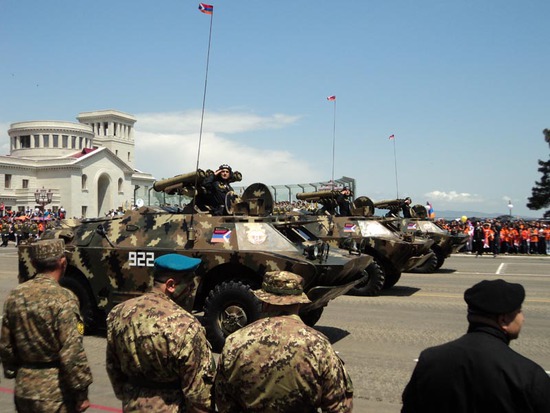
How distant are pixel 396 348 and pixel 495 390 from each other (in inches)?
227

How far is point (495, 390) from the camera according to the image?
2498 millimetres

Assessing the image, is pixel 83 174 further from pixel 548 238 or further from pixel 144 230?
pixel 144 230

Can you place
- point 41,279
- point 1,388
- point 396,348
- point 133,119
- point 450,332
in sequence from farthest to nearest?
point 133,119, point 450,332, point 396,348, point 1,388, point 41,279

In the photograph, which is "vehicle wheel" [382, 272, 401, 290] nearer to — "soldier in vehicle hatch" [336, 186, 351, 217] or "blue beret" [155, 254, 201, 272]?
"soldier in vehicle hatch" [336, 186, 351, 217]

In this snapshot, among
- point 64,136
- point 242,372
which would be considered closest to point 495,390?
point 242,372

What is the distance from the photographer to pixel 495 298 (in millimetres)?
2625

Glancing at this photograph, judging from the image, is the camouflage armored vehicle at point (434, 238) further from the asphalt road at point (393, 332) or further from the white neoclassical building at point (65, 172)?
the white neoclassical building at point (65, 172)

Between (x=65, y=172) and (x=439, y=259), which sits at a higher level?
(x=65, y=172)

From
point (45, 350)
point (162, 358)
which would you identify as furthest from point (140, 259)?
point (162, 358)

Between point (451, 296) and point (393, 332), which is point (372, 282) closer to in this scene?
Answer: point (451, 296)

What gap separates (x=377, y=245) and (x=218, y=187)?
4.87 meters

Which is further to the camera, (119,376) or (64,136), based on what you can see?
(64,136)

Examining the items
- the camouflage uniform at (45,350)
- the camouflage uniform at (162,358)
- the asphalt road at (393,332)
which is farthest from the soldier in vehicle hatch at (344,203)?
the camouflage uniform at (162,358)

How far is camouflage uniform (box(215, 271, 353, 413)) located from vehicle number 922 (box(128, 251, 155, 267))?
580cm
